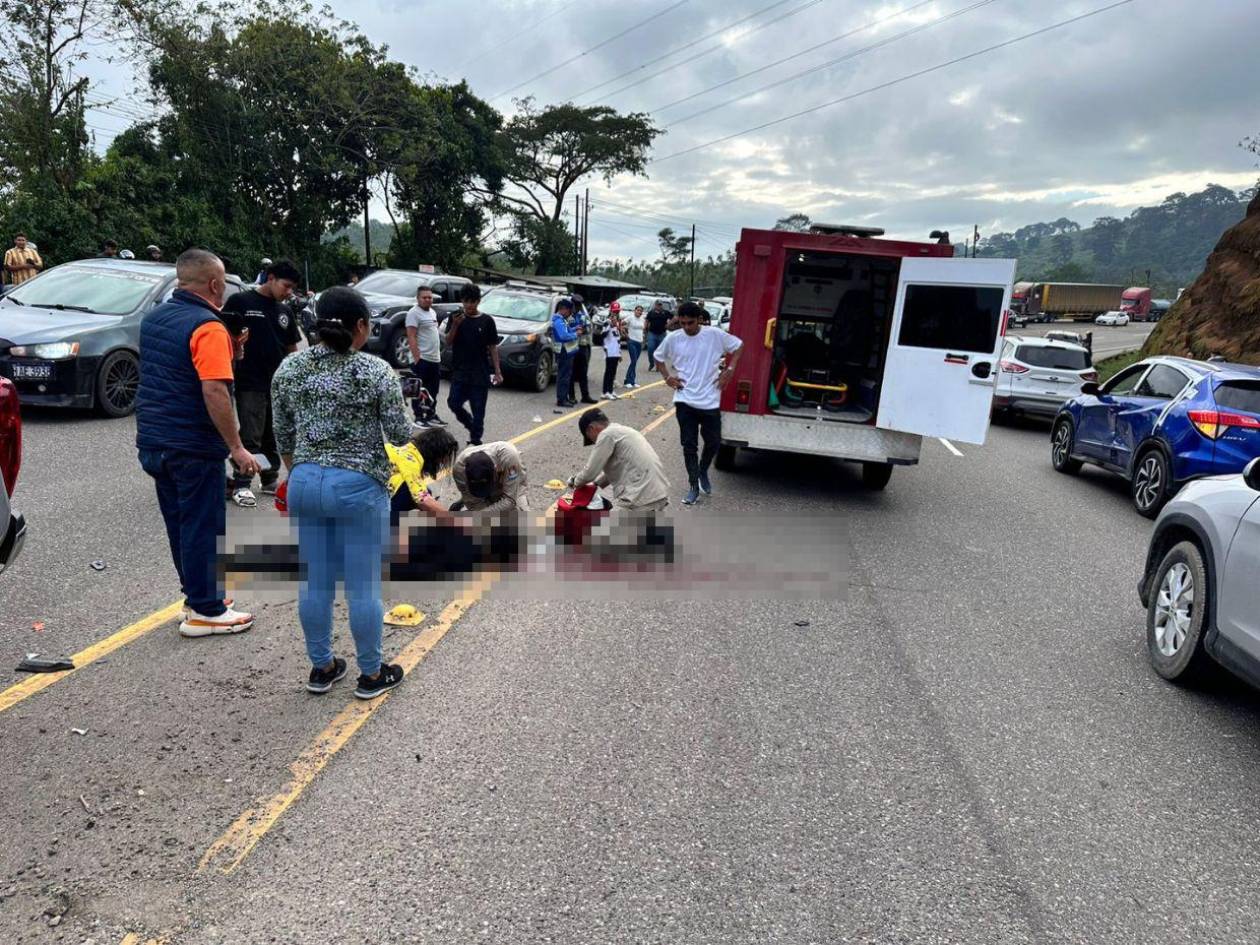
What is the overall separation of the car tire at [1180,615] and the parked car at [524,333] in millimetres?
10947

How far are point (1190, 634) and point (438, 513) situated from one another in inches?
163

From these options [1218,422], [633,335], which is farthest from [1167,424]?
[633,335]

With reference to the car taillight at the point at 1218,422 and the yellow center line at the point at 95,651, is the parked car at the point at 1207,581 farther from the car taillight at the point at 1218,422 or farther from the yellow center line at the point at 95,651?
the yellow center line at the point at 95,651

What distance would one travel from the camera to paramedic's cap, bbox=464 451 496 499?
514 cm

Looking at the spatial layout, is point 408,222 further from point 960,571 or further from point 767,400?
point 960,571

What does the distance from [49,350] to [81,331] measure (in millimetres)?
373

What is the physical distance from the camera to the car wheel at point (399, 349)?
13.3m

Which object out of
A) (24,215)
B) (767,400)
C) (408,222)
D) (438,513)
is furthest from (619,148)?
(438,513)

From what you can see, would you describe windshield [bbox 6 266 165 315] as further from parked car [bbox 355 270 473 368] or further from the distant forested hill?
the distant forested hill

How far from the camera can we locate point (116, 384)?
9117mm

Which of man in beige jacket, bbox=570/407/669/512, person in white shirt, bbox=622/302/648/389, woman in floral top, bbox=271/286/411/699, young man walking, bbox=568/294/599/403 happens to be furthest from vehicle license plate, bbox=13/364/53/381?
person in white shirt, bbox=622/302/648/389

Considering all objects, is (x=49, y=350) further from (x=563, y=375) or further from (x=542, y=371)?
(x=542, y=371)

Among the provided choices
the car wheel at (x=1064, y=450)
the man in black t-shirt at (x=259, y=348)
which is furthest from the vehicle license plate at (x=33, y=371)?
the car wheel at (x=1064, y=450)

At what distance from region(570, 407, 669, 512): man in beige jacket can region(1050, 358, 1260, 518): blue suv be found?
5655 millimetres
